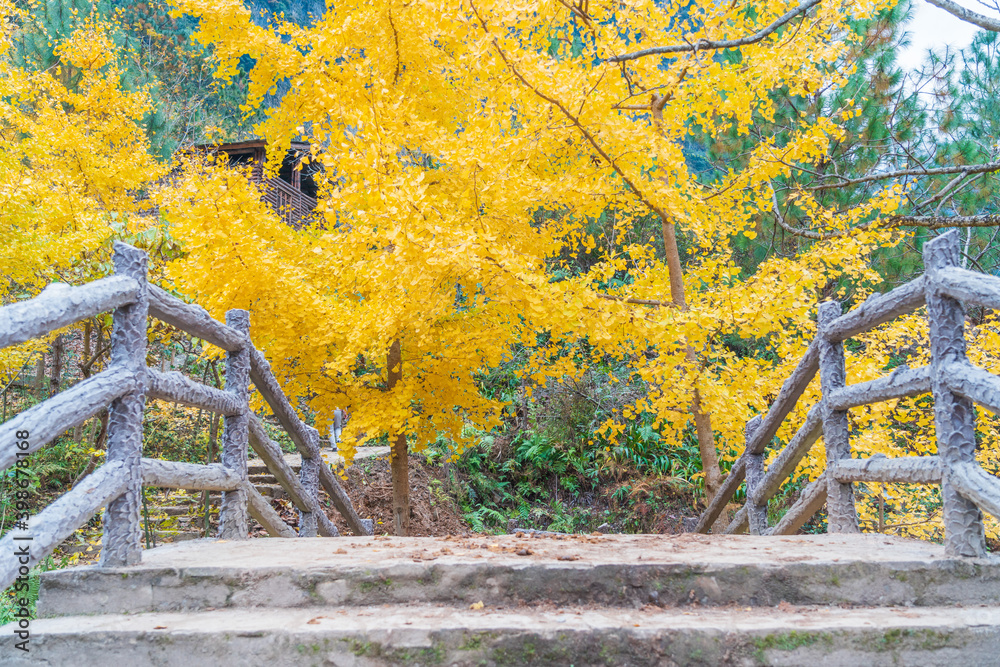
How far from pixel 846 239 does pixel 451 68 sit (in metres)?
3.38

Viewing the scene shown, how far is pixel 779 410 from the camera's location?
3.40m

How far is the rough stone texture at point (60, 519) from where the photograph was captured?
153 cm

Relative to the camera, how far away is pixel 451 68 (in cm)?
504

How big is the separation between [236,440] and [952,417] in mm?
3091

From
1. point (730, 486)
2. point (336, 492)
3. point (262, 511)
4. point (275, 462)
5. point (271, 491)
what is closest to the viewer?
point (262, 511)

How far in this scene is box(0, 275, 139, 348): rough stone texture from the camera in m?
1.54

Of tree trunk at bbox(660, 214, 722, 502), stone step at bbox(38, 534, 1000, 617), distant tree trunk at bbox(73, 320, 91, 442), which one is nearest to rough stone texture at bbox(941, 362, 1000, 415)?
stone step at bbox(38, 534, 1000, 617)

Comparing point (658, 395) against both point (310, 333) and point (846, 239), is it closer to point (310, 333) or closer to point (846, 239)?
point (846, 239)

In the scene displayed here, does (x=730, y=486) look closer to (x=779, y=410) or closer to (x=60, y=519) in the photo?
(x=779, y=410)

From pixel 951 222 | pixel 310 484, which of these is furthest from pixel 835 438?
pixel 310 484

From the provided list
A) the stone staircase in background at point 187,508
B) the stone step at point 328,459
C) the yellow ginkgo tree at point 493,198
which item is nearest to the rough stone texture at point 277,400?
the yellow ginkgo tree at point 493,198

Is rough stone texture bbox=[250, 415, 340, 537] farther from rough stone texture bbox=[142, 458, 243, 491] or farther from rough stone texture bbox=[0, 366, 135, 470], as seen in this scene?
rough stone texture bbox=[0, 366, 135, 470]

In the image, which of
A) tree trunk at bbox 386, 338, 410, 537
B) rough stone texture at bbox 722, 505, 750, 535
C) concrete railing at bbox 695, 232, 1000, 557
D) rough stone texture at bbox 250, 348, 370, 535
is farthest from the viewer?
tree trunk at bbox 386, 338, 410, 537

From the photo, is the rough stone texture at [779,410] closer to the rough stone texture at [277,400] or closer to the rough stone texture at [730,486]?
the rough stone texture at [730,486]
